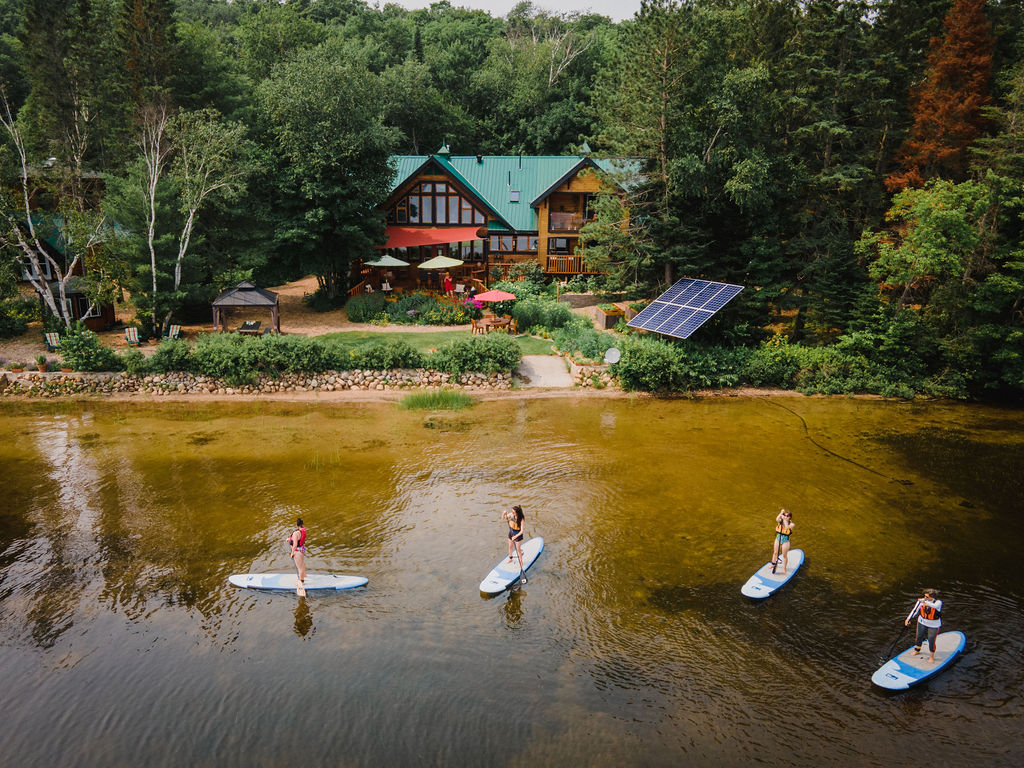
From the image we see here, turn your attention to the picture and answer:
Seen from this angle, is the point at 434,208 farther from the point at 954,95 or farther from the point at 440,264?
the point at 954,95

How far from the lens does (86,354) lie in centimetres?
2709

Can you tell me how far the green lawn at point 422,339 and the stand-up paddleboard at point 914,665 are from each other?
21.2 m

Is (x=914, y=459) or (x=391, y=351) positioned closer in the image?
(x=914, y=459)

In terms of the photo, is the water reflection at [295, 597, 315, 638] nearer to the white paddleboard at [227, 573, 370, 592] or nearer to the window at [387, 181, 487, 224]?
the white paddleboard at [227, 573, 370, 592]

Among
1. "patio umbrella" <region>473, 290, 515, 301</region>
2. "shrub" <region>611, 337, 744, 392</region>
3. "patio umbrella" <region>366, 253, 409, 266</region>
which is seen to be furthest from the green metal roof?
"shrub" <region>611, 337, 744, 392</region>

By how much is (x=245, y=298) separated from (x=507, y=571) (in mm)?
21273

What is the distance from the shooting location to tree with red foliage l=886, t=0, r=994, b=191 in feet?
98.2

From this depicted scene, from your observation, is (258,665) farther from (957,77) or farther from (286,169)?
(957,77)

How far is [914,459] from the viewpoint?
70.5ft

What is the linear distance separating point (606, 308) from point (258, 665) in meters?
26.7

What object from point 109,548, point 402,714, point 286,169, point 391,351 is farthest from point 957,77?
point 109,548

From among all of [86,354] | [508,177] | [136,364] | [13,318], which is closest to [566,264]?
[508,177]

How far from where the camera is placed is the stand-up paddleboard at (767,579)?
13938 mm

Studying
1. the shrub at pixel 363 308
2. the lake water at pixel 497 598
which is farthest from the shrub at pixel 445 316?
the lake water at pixel 497 598
